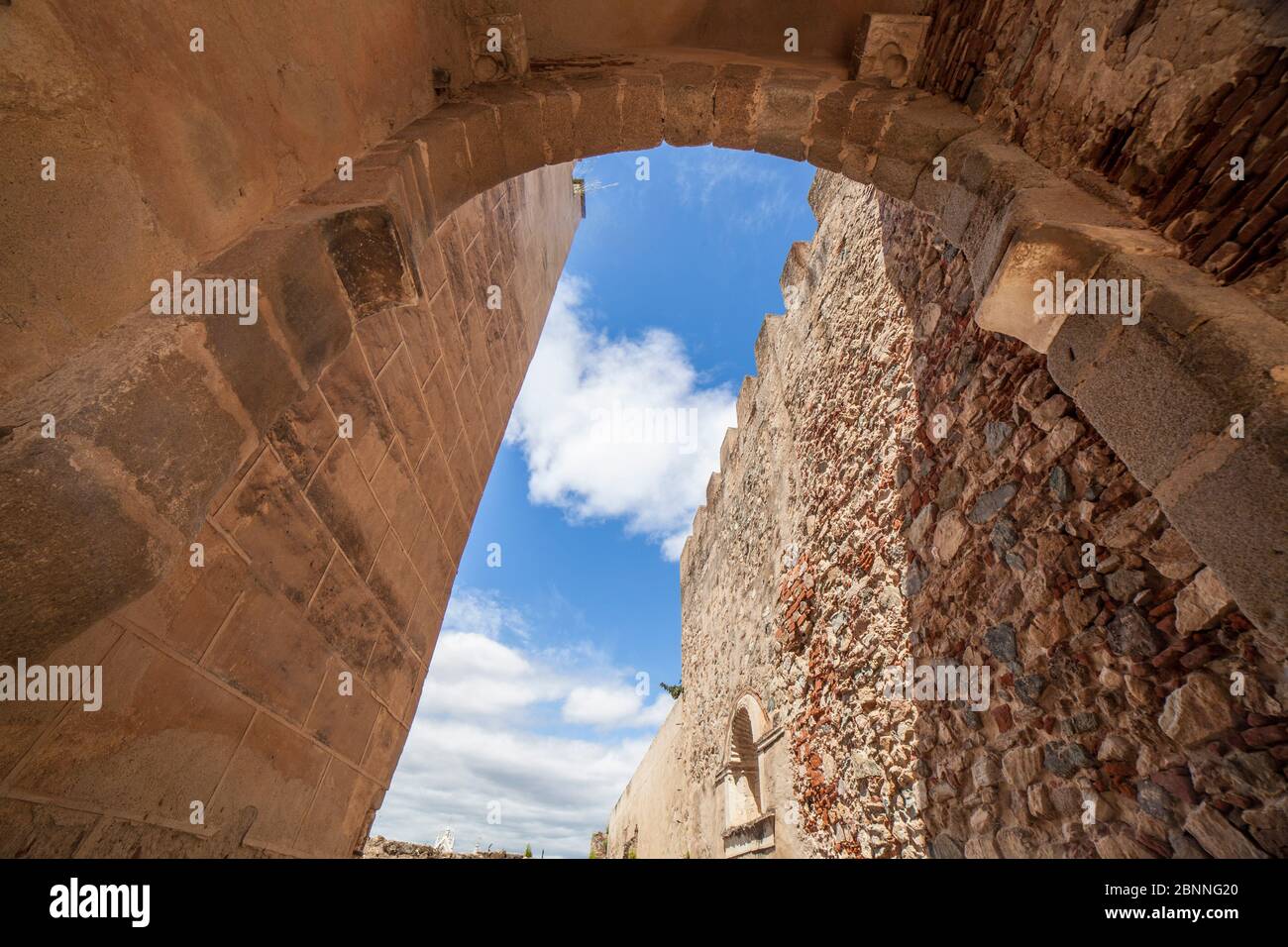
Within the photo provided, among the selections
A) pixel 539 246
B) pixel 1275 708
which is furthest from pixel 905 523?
pixel 539 246

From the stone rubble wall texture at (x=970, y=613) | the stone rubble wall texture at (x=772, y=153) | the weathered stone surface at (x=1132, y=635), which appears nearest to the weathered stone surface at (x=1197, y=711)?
the stone rubble wall texture at (x=970, y=613)

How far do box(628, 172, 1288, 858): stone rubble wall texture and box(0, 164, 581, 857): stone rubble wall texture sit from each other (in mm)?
2980

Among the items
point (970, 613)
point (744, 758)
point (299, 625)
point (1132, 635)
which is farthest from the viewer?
point (744, 758)

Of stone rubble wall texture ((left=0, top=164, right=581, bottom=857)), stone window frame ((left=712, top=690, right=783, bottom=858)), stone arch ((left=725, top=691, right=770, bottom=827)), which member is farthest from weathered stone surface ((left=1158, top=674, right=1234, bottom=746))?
stone arch ((left=725, top=691, right=770, bottom=827))

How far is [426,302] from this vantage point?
9.72ft

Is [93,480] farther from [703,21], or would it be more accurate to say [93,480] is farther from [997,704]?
[703,21]

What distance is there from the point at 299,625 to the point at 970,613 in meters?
3.29

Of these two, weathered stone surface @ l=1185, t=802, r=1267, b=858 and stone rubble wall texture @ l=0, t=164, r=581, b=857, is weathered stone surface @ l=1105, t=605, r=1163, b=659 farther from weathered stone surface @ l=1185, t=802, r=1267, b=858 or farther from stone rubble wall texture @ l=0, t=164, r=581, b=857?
stone rubble wall texture @ l=0, t=164, r=581, b=857

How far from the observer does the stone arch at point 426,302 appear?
115 cm

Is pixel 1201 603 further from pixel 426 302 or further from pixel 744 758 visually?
pixel 744 758

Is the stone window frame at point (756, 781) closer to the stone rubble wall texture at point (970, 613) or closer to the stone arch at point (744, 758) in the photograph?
the stone arch at point (744, 758)

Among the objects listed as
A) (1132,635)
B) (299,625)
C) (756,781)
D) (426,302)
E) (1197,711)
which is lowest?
(756,781)

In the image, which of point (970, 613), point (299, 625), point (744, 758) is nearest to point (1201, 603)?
point (970, 613)

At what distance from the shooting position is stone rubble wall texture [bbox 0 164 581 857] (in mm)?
1399
